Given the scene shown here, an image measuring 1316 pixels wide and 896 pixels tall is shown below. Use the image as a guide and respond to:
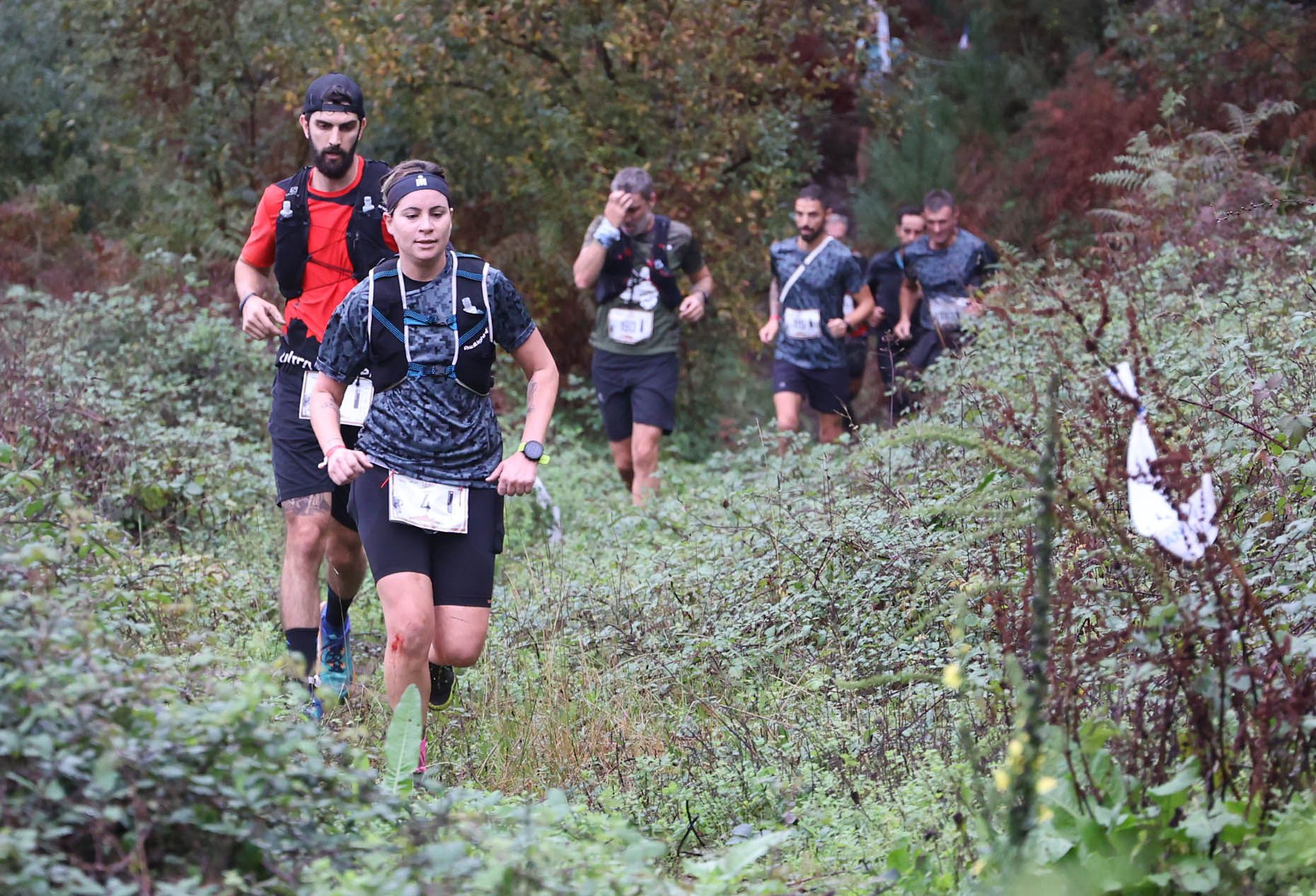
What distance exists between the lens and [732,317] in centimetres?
1395

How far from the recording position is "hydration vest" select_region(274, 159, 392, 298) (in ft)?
20.2

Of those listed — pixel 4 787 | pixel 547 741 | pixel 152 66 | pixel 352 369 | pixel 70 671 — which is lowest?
pixel 547 741

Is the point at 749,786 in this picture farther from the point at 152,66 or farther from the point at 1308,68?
the point at 152,66

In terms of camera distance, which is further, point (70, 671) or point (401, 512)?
point (401, 512)

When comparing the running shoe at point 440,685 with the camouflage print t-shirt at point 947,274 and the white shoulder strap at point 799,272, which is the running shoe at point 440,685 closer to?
the white shoulder strap at point 799,272

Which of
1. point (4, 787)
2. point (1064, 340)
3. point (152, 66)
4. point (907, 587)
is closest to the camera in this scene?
point (4, 787)

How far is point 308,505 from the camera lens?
20.0 ft

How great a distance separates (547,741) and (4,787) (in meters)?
2.61

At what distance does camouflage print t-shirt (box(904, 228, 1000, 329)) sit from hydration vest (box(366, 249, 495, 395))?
20.3ft

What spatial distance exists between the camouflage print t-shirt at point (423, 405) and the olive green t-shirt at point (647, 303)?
172 inches

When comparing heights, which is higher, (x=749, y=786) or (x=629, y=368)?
(x=629, y=368)

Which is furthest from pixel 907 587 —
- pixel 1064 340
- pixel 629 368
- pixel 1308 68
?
pixel 1308 68

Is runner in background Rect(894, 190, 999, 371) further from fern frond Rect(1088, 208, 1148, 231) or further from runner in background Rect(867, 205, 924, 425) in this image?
fern frond Rect(1088, 208, 1148, 231)

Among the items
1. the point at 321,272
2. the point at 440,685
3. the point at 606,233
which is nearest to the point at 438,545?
the point at 440,685
